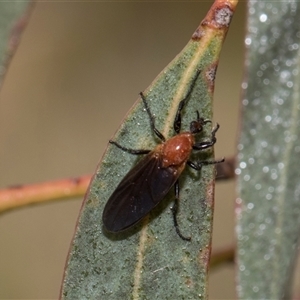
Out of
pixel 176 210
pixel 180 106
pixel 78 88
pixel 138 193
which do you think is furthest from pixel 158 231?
pixel 78 88

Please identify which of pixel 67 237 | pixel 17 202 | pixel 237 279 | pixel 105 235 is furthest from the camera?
pixel 67 237

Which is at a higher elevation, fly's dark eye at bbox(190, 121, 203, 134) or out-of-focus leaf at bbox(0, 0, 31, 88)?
out-of-focus leaf at bbox(0, 0, 31, 88)

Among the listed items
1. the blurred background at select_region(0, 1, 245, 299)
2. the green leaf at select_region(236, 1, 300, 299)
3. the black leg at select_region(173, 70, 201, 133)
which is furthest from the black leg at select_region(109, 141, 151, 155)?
the blurred background at select_region(0, 1, 245, 299)

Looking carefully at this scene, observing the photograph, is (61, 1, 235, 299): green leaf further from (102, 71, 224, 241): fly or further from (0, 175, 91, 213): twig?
(0, 175, 91, 213): twig

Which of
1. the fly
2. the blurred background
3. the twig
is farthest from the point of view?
the blurred background

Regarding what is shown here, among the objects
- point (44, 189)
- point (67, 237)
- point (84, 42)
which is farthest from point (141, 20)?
point (44, 189)

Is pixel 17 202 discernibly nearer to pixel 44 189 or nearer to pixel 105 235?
pixel 44 189

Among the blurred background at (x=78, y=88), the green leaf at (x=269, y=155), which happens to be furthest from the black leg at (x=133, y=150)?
the blurred background at (x=78, y=88)
